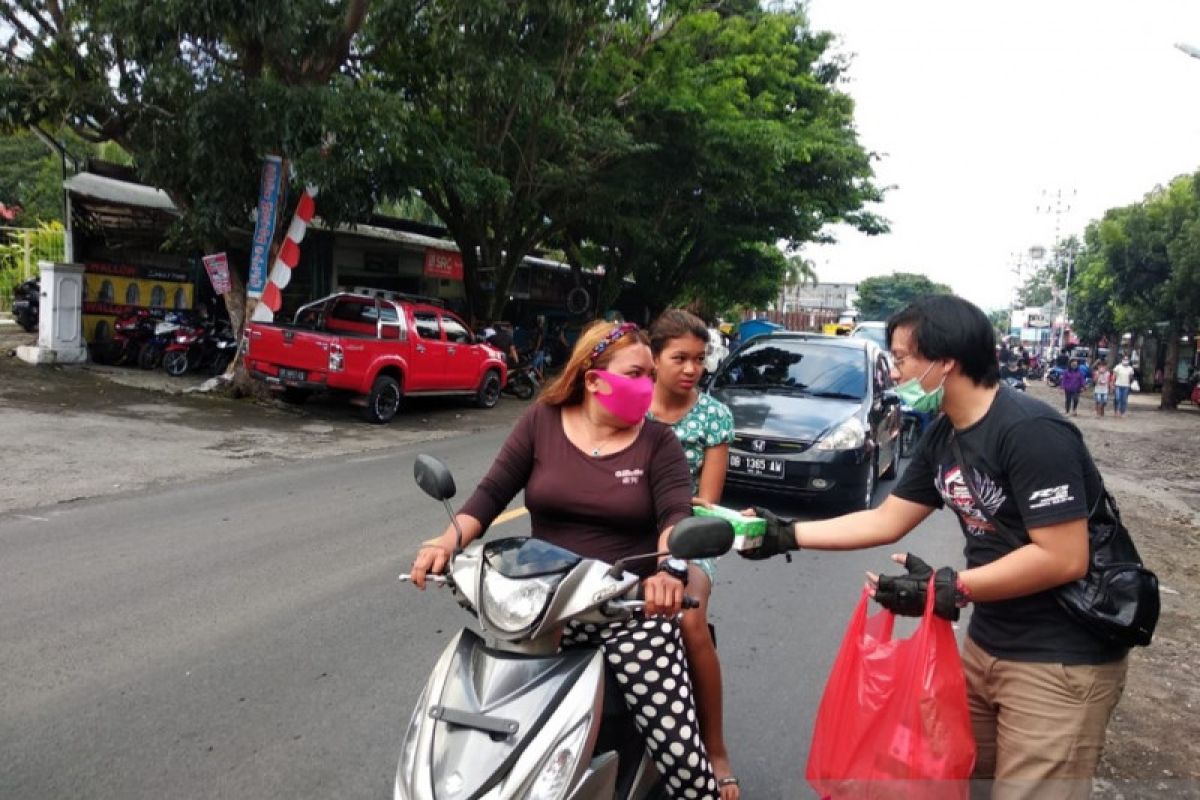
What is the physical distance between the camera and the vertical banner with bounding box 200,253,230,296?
13359mm

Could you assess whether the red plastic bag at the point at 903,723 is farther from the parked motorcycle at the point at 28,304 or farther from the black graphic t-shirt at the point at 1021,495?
the parked motorcycle at the point at 28,304

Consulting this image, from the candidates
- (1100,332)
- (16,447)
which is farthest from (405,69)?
(1100,332)

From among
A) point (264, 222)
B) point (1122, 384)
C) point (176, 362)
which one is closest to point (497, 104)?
point (264, 222)

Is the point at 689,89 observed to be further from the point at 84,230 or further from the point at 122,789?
the point at 122,789

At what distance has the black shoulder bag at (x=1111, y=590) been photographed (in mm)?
2072

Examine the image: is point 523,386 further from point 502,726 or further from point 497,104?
point 502,726

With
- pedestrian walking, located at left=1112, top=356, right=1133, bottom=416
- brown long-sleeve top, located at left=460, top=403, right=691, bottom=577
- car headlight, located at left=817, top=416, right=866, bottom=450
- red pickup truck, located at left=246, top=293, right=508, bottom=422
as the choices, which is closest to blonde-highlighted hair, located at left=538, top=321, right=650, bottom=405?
brown long-sleeve top, located at left=460, top=403, right=691, bottom=577

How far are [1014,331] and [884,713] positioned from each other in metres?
Result: 82.4

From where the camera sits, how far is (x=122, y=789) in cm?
302

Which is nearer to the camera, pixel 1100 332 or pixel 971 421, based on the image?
pixel 971 421

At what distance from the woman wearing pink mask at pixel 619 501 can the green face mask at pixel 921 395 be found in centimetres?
68

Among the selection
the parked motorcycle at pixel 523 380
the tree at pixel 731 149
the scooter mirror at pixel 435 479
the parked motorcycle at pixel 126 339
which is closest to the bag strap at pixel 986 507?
the scooter mirror at pixel 435 479

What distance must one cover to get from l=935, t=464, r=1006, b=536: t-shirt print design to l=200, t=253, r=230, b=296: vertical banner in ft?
42.8

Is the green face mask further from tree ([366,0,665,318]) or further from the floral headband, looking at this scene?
tree ([366,0,665,318])
